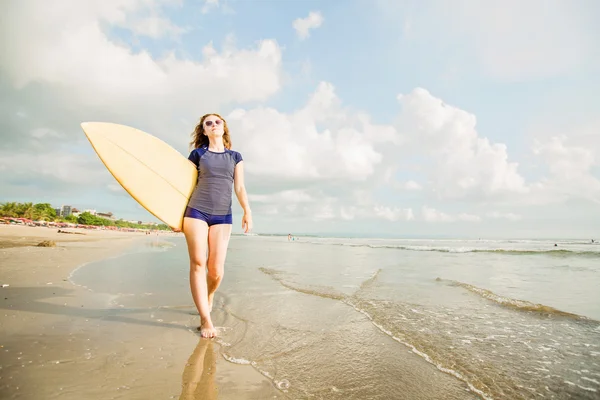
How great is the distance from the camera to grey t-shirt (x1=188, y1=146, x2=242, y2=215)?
3.25m

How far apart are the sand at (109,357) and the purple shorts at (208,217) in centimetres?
115

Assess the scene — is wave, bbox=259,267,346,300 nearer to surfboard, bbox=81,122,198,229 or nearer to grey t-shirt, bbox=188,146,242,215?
grey t-shirt, bbox=188,146,242,215

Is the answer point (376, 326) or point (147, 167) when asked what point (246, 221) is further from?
point (376, 326)

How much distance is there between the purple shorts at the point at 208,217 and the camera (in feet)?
10.5

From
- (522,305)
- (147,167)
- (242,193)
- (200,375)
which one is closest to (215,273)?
(242,193)

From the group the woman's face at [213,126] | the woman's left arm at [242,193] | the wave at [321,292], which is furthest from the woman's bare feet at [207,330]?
the wave at [321,292]

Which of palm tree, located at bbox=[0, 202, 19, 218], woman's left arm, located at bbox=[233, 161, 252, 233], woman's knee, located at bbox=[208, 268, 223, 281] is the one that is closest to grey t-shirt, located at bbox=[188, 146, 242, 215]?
woman's left arm, located at bbox=[233, 161, 252, 233]

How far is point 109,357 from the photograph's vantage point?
7.95ft

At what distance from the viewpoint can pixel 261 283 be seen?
20.9 feet

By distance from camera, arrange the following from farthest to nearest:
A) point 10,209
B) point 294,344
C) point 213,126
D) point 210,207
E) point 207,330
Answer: point 10,209 → point 213,126 → point 210,207 → point 207,330 → point 294,344

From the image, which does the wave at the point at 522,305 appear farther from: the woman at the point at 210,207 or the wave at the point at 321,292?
the woman at the point at 210,207

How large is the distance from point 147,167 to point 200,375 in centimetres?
252

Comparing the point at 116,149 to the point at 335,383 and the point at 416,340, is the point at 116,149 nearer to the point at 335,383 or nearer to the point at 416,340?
the point at 335,383

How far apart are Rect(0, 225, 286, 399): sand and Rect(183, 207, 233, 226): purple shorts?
115 centimetres
